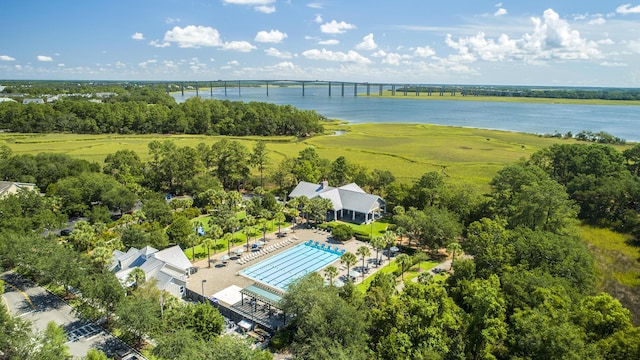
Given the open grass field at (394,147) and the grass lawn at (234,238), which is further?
the open grass field at (394,147)

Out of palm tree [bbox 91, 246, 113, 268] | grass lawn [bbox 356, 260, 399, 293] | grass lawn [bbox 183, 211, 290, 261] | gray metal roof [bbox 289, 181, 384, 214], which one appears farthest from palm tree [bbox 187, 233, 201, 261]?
gray metal roof [bbox 289, 181, 384, 214]

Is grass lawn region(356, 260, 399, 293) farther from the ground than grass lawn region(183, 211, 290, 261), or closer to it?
closer to it

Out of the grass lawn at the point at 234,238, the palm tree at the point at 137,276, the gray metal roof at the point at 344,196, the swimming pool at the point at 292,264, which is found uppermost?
the gray metal roof at the point at 344,196

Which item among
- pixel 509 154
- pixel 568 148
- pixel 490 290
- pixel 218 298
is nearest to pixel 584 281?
pixel 490 290

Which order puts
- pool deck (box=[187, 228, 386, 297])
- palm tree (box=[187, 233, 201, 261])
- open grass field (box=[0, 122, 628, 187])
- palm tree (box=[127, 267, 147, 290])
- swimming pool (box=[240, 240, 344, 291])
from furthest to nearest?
open grass field (box=[0, 122, 628, 187]) < palm tree (box=[187, 233, 201, 261]) < swimming pool (box=[240, 240, 344, 291]) < pool deck (box=[187, 228, 386, 297]) < palm tree (box=[127, 267, 147, 290])

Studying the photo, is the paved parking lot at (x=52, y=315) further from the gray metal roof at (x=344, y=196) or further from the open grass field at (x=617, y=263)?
the open grass field at (x=617, y=263)

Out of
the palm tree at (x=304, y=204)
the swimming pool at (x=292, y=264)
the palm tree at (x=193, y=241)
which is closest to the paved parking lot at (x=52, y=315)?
the palm tree at (x=193, y=241)

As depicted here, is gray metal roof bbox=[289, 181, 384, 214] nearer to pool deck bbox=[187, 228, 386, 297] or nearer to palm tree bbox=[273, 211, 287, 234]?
pool deck bbox=[187, 228, 386, 297]

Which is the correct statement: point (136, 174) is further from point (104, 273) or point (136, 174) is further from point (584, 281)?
point (584, 281)
